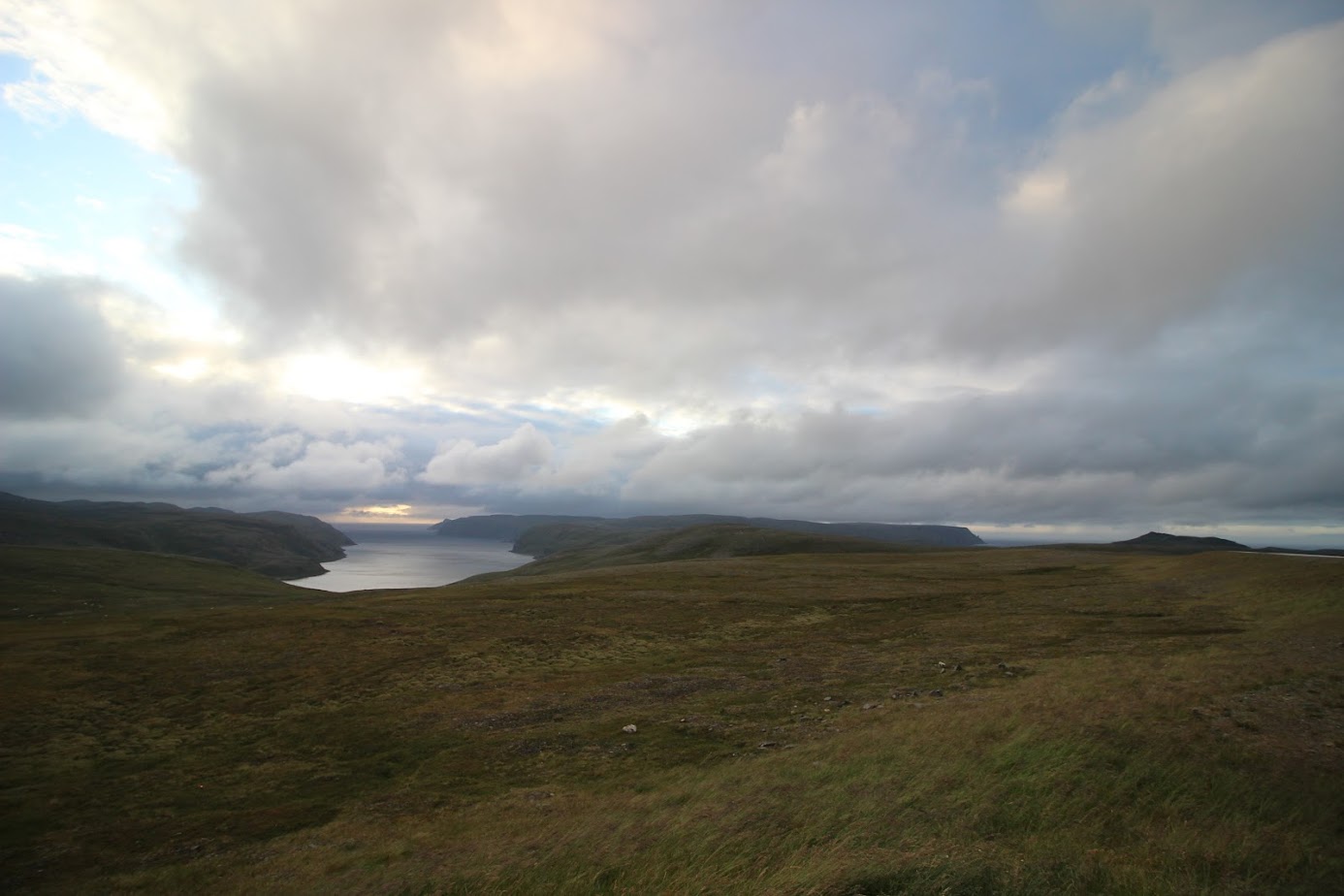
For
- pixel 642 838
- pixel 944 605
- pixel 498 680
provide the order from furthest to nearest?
pixel 944 605 → pixel 498 680 → pixel 642 838

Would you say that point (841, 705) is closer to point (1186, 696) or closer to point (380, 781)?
point (1186, 696)

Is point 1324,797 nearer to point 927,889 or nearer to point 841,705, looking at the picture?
point 927,889

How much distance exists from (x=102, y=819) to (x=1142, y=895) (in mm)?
30137

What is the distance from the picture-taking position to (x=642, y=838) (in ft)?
48.0

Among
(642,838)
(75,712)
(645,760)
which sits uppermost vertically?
(642,838)

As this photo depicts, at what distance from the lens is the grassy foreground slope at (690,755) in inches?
513

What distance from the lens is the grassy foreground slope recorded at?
1302 centimetres

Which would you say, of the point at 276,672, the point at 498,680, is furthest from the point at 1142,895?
the point at 276,672

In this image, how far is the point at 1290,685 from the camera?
23875 millimetres

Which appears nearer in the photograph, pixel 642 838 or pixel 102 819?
pixel 642 838

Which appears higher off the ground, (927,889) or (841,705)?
(927,889)

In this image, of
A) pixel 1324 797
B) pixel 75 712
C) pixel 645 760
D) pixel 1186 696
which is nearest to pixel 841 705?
pixel 645 760

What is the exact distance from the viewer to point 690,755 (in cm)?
2369

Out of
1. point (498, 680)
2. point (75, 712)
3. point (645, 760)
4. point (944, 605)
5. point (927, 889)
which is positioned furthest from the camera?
point (944, 605)
